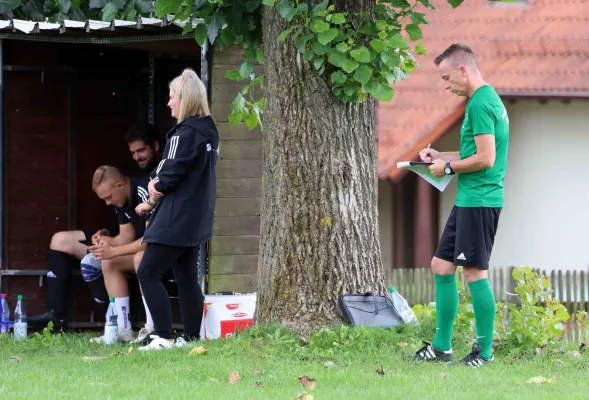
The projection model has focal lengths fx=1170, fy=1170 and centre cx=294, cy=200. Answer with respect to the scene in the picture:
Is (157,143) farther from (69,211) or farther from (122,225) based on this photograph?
(69,211)

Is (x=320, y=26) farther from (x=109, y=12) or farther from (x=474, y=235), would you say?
(x=109, y=12)

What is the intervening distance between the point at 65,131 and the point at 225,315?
2909 mm

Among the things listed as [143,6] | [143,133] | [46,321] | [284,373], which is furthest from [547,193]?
[284,373]

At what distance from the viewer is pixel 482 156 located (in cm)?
645

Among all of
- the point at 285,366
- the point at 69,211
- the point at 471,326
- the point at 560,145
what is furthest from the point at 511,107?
the point at 285,366

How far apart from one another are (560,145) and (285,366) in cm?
1083

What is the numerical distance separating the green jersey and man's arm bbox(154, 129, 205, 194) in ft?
6.21

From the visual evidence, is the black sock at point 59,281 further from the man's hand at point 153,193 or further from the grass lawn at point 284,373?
the man's hand at point 153,193

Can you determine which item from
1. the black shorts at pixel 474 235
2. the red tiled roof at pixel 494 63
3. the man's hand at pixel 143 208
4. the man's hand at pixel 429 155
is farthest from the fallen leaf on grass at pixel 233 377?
the red tiled roof at pixel 494 63

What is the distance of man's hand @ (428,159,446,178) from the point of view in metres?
6.62

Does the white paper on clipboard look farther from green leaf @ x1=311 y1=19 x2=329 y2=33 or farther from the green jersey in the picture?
green leaf @ x1=311 y1=19 x2=329 y2=33

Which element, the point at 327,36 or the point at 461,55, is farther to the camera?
the point at 327,36

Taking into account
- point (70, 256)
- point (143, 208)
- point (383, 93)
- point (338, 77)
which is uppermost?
point (338, 77)

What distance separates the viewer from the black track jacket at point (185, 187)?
7.58 meters
